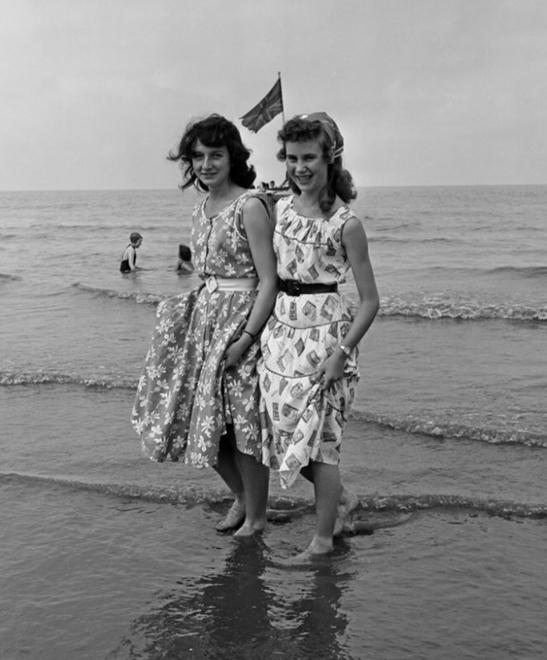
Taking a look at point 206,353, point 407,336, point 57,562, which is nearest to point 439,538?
point 206,353

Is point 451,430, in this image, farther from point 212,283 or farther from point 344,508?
point 212,283

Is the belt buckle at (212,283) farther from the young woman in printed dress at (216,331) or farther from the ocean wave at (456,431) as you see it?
the ocean wave at (456,431)

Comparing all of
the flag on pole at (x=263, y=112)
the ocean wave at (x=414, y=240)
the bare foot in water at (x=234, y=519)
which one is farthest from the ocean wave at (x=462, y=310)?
the ocean wave at (x=414, y=240)

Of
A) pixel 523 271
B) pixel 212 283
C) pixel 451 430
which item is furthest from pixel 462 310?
pixel 212 283

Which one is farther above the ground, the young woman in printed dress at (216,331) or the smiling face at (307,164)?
the smiling face at (307,164)

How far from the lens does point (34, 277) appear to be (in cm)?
1797

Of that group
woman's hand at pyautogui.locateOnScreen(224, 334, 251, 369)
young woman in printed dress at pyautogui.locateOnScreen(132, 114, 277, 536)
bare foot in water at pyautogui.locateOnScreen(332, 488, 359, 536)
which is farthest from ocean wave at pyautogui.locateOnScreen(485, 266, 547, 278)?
woman's hand at pyautogui.locateOnScreen(224, 334, 251, 369)

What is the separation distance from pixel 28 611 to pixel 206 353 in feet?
4.40

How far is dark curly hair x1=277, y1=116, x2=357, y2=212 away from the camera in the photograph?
356cm

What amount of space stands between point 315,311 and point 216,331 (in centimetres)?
53

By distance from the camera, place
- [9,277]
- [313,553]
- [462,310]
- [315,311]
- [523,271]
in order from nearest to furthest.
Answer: [315,311] → [313,553] → [462,310] → [523,271] → [9,277]

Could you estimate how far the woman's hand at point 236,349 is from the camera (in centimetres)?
387

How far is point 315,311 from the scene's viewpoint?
3.69 metres

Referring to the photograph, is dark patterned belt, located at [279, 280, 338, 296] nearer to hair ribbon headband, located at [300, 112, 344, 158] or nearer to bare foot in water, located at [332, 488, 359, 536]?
hair ribbon headband, located at [300, 112, 344, 158]
